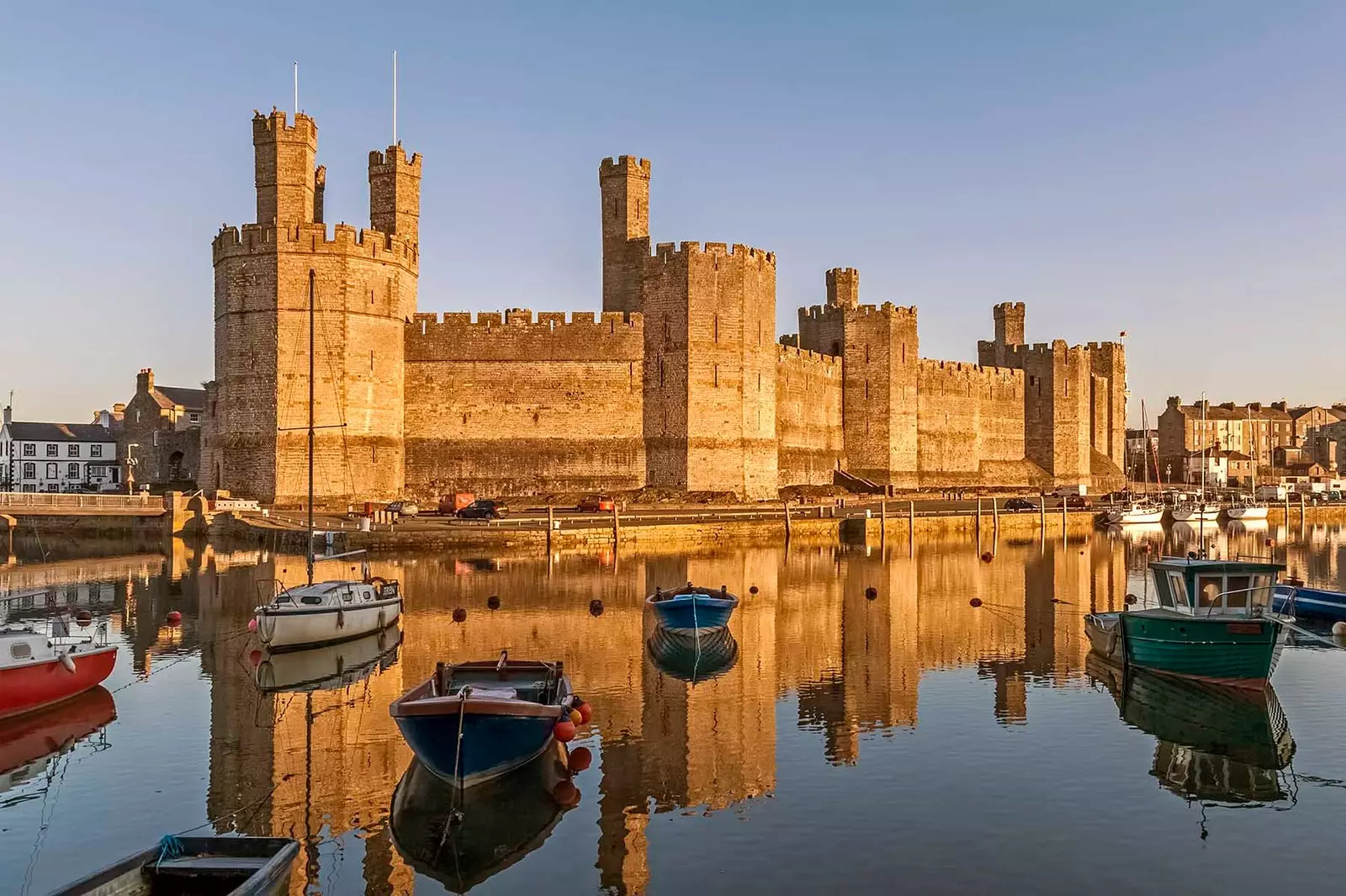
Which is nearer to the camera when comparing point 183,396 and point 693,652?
point 693,652

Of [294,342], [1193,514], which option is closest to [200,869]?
[294,342]

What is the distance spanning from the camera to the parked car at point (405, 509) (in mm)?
38000

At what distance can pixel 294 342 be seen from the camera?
127ft

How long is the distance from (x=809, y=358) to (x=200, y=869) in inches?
1746

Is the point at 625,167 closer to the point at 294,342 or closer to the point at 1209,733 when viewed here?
the point at 294,342

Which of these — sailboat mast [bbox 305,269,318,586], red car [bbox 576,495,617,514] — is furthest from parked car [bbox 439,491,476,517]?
sailboat mast [bbox 305,269,318,586]

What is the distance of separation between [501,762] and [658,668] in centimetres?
650

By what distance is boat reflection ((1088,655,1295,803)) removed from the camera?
11742 mm

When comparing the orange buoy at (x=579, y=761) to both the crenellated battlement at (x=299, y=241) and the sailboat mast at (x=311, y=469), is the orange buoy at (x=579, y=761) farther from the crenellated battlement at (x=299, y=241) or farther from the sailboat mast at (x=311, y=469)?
the crenellated battlement at (x=299, y=241)

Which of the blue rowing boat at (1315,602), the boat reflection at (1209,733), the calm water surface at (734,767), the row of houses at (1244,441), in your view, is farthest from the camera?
the row of houses at (1244,441)

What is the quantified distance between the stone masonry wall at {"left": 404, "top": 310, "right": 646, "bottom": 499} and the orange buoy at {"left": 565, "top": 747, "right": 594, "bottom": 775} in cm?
3133

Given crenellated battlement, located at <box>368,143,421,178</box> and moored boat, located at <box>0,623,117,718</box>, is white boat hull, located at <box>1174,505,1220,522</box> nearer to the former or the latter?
crenellated battlement, located at <box>368,143,421,178</box>

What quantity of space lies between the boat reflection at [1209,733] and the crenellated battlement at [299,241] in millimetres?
30139

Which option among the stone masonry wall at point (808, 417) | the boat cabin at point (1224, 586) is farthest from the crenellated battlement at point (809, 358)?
the boat cabin at point (1224, 586)
